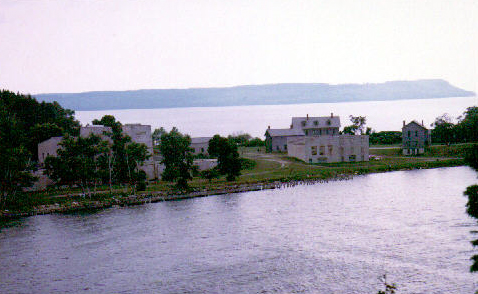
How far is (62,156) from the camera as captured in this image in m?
56.5

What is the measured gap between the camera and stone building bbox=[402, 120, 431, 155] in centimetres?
8388

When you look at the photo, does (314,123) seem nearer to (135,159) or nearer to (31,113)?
(135,159)

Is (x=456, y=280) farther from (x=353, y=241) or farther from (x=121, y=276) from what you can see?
(x=121, y=276)

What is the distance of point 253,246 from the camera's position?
37.4 meters

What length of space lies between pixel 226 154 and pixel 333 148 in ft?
81.7

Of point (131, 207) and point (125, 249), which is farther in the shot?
point (131, 207)

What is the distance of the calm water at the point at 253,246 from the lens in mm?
30016

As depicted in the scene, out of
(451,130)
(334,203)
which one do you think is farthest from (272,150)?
(334,203)

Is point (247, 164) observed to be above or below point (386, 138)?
below

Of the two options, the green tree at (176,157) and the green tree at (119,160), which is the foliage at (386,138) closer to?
the green tree at (176,157)

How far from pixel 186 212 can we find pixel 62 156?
59.6ft

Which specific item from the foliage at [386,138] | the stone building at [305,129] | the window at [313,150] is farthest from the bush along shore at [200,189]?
the foliage at [386,138]

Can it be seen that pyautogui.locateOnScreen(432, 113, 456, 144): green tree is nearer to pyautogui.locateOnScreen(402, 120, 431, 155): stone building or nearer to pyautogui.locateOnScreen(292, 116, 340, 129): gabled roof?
pyautogui.locateOnScreen(402, 120, 431, 155): stone building

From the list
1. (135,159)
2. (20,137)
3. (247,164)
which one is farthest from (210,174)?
(20,137)
